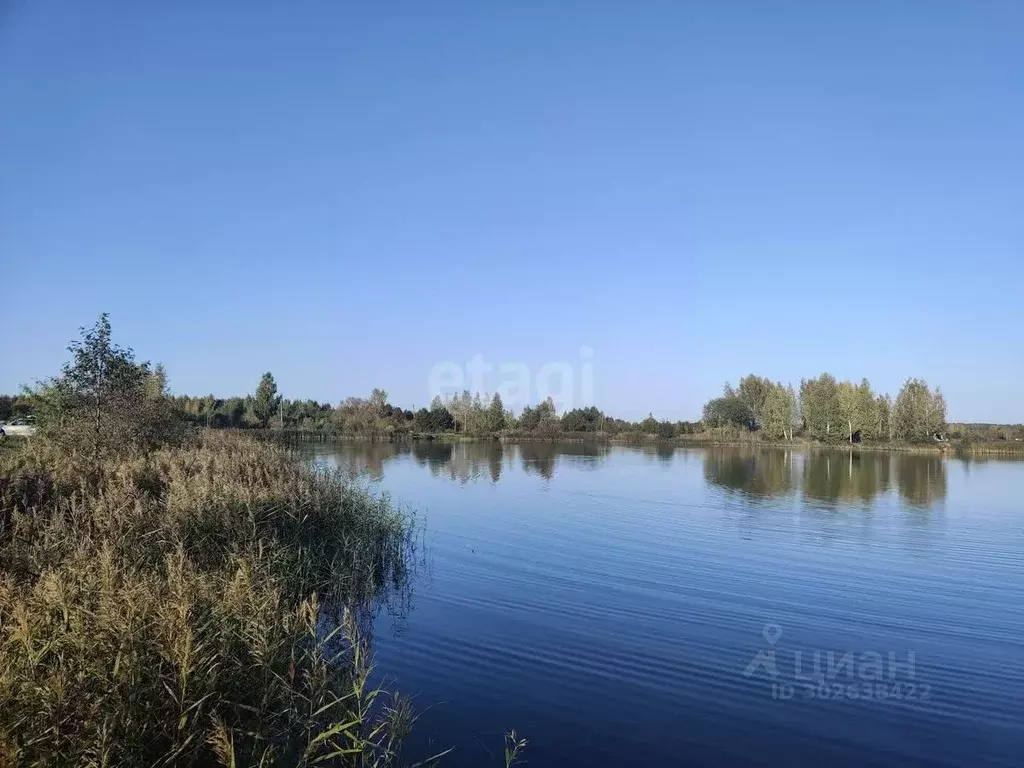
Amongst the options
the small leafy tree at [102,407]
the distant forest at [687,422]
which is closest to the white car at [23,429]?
the small leafy tree at [102,407]

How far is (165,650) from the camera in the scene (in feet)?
14.5

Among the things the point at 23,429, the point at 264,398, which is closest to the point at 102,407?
the point at 23,429

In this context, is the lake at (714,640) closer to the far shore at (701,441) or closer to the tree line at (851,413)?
the far shore at (701,441)

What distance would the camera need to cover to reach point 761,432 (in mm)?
81750

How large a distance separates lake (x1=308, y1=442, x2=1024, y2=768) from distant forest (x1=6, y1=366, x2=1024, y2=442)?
2125 inches

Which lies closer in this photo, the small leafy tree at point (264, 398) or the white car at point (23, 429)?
the white car at point (23, 429)

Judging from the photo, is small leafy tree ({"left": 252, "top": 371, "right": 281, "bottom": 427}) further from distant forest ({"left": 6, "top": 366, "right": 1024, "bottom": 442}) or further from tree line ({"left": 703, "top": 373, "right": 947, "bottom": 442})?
tree line ({"left": 703, "top": 373, "right": 947, "bottom": 442})

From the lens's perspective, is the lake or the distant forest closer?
the lake

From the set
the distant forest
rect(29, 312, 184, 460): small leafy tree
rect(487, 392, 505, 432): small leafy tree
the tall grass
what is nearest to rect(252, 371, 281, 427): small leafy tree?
the distant forest

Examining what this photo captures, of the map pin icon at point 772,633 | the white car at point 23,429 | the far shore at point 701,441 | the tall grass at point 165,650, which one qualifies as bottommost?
the map pin icon at point 772,633

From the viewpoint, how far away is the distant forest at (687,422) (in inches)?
2837

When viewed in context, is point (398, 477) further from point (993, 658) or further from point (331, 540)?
point (993, 658)

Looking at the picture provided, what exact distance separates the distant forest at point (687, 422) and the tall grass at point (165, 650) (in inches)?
2213

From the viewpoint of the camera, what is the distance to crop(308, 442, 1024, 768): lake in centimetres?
606
